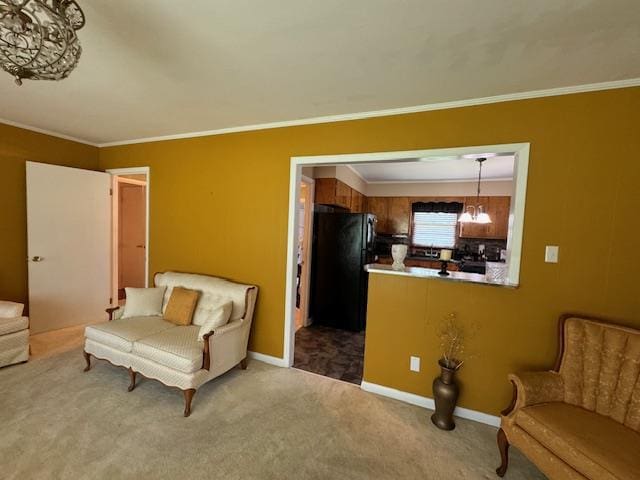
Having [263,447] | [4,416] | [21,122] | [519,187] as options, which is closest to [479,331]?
[519,187]

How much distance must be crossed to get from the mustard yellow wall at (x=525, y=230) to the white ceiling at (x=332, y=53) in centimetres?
22

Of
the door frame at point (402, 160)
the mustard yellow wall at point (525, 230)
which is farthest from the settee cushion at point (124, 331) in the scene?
the door frame at point (402, 160)

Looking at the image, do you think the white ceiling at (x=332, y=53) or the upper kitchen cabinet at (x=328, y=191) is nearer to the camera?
the white ceiling at (x=332, y=53)

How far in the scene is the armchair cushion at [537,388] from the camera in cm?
171

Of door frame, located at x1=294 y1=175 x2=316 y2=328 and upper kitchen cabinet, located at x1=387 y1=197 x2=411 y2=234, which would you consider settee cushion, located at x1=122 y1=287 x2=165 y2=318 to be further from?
upper kitchen cabinet, located at x1=387 y1=197 x2=411 y2=234

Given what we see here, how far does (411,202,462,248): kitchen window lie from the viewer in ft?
20.0

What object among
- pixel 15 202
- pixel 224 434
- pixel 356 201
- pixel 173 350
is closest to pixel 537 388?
pixel 224 434

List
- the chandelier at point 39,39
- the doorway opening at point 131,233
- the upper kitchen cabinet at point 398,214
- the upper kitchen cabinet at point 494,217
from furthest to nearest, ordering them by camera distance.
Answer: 1. the upper kitchen cabinet at point 398,214
2. the upper kitchen cabinet at point 494,217
3. the doorway opening at point 131,233
4. the chandelier at point 39,39

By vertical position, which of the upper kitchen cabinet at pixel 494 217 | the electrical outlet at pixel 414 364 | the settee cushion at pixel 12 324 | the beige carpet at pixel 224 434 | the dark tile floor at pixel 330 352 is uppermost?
the upper kitchen cabinet at pixel 494 217

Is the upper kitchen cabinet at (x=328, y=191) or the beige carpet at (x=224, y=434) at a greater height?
the upper kitchen cabinet at (x=328, y=191)

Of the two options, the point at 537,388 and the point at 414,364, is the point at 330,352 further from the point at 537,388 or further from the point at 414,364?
the point at 537,388

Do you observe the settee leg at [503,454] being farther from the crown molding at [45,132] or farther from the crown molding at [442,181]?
the crown molding at [45,132]

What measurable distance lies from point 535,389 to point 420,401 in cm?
96

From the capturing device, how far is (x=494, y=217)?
18.8ft
